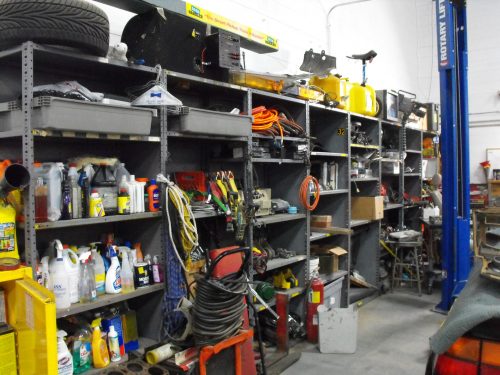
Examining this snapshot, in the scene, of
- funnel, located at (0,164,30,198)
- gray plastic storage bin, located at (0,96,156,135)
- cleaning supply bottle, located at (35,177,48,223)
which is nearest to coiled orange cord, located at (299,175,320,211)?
gray plastic storage bin, located at (0,96,156,135)

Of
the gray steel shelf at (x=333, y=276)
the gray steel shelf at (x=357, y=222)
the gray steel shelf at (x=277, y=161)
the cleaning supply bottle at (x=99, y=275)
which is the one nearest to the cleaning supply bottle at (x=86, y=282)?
the cleaning supply bottle at (x=99, y=275)

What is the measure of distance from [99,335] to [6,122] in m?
1.25

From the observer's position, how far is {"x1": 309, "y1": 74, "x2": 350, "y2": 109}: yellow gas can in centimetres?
446

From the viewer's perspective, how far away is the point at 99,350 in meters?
2.37

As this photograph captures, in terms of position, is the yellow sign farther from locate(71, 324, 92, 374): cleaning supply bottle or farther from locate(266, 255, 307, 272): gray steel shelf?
locate(71, 324, 92, 374): cleaning supply bottle

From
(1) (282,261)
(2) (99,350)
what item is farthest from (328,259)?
(2) (99,350)

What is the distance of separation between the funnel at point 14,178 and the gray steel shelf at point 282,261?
6.94ft

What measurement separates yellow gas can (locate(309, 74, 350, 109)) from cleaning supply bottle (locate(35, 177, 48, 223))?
309cm

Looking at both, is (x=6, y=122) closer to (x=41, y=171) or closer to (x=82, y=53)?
(x=41, y=171)

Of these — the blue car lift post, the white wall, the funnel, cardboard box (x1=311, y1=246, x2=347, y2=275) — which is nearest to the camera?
the funnel

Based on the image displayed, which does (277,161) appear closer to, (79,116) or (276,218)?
(276,218)

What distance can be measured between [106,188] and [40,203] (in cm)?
40

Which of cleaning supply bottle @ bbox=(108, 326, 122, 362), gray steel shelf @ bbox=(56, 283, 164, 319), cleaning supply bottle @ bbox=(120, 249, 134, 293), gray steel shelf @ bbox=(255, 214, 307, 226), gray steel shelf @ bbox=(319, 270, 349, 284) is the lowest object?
gray steel shelf @ bbox=(319, 270, 349, 284)

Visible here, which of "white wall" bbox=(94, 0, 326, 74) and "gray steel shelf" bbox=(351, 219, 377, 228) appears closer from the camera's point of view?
"white wall" bbox=(94, 0, 326, 74)
